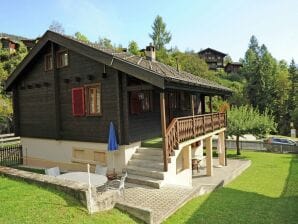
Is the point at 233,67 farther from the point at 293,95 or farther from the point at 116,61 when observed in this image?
the point at 116,61

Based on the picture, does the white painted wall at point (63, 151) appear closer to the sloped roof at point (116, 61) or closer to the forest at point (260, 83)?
the sloped roof at point (116, 61)

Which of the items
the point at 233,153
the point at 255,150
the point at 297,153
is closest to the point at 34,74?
the point at 233,153

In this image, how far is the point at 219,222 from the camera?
8586 mm

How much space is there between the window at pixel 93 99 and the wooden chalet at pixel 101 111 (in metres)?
0.05

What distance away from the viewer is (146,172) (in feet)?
39.2

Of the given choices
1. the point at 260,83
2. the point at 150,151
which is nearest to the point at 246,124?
the point at 150,151

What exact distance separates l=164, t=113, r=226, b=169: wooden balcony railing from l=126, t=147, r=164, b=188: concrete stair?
74cm

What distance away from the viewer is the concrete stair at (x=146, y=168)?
1141cm

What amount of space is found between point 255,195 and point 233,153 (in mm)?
15553

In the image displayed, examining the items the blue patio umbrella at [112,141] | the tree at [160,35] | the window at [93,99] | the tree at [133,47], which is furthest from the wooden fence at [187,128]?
the tree at [160,35]

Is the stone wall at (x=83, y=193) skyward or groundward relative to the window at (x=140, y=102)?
groundward

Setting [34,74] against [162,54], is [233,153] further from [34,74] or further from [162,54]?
[162,54]

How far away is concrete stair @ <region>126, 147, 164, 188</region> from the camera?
11414mm

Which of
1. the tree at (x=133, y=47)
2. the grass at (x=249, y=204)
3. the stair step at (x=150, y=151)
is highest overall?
the tree at (x=133, y=47)
